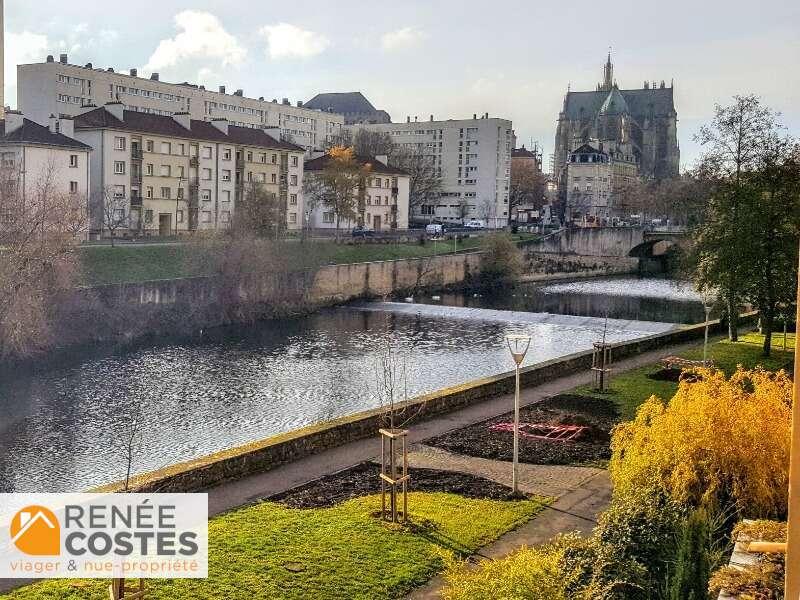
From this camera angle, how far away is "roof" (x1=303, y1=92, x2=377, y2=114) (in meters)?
156

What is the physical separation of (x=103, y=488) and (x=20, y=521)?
8.17ft

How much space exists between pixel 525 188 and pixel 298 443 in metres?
112

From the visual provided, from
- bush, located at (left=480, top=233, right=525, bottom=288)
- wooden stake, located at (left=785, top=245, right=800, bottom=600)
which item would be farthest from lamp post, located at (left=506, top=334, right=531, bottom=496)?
bush, located at (left=480, top=233, right=525, bottom=288)

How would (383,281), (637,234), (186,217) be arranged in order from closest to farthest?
1. (383,281)
2. (186,217)
3. (637,234)

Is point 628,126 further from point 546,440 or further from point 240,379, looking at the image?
point 546,440

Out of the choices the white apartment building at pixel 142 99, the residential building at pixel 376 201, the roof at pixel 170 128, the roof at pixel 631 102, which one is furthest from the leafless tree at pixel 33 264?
the roof at pixel 631 102

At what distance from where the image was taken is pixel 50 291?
1494 inches

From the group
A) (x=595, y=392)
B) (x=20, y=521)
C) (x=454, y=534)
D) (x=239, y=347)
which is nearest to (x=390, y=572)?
(x=454, y=534)

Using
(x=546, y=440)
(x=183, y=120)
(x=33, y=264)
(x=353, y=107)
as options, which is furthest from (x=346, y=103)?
(x=546, y=440)

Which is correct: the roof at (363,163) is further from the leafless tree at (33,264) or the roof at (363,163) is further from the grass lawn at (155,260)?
the leafless tree at (33,264)

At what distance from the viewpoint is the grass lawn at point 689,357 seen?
22641mm

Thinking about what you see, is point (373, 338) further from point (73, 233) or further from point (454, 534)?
point (454, 534)

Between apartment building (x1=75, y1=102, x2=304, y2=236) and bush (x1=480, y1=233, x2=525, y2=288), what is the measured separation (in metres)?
17.0

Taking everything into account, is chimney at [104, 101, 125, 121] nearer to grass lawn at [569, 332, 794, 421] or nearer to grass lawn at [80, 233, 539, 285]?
grass lawn at [80, 233, 539, 285]
